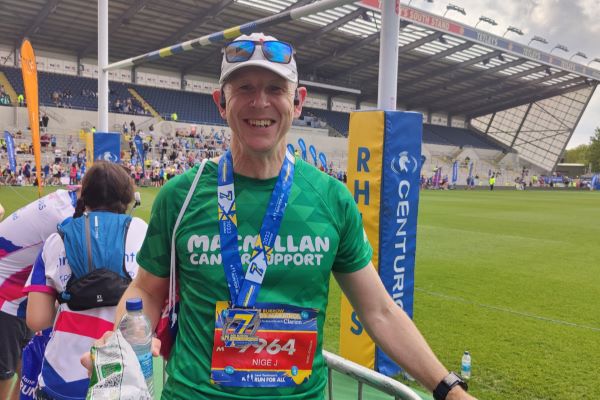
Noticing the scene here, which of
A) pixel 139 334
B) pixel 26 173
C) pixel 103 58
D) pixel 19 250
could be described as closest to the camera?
pixel 139 334

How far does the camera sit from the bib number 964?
1.49m

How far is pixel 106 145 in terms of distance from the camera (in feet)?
28.3

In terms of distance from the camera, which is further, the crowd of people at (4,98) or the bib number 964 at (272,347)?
the crowd of people at (4,98)

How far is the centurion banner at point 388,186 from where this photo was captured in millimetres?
3654

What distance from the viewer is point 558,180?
5594cm

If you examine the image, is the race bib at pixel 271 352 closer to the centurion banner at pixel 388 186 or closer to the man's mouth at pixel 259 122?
the man's mouth at pixel 259 122

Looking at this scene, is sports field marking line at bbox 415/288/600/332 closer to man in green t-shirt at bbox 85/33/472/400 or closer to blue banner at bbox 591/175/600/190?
man in green t-shirt at bbox 85/33/472/400

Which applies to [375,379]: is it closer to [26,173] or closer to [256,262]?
[256,262]

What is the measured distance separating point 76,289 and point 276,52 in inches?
50.8

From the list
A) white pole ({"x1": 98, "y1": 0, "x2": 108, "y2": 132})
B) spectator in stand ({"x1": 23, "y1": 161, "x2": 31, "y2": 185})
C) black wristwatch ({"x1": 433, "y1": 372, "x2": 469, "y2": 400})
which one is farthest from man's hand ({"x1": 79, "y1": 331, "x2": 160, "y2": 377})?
spectator in stand ({"x1": 23, "y1": 161, "x2": 31, "y2": 185})

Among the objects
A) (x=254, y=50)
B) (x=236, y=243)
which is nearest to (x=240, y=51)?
(x=254, y=50)

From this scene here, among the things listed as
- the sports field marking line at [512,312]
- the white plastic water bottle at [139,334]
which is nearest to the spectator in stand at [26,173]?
the sports field marking line at [512,312]

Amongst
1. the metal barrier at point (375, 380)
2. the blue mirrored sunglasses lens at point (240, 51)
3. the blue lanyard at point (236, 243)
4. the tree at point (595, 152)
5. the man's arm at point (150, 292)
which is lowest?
the metal barrier at point (375, 380)

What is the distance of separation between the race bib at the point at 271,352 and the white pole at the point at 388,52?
250 cm
